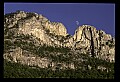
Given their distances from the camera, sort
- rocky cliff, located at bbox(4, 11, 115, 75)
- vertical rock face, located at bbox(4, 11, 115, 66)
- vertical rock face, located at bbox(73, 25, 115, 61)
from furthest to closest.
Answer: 1. vertical rock face, located at bbox(73, 25, 115, 61)
2. vertical rock face, located at bbox(4, 11, 115, 66)
3. rocky cliff, located at bbox(4, 11, 115, 75)

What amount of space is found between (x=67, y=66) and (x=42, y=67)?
2947 mm

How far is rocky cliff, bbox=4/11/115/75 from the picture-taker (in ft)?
115

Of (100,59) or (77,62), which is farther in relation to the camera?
(100,59)

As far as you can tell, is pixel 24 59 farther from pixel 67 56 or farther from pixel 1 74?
pixel 1 74

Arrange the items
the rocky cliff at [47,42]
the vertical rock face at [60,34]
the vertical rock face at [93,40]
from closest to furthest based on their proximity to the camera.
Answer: the rocky cliff at [47,42], the vertical rock face at [60,34], the vertical rock face at [93,40]

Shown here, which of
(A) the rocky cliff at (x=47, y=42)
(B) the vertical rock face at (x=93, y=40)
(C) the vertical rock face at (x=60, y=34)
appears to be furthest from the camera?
(B) the vertical rock face at (x=93, y=40)

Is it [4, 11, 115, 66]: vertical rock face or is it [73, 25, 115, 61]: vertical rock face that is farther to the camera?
[73, 25, 115, 61]: vertical rock face

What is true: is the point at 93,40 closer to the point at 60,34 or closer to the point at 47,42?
the point at 60,34

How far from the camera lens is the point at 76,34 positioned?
51250 millimetres

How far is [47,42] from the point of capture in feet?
138

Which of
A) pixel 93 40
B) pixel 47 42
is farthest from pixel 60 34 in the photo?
pixel 93 40

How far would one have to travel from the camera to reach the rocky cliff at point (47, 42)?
3519 cm
